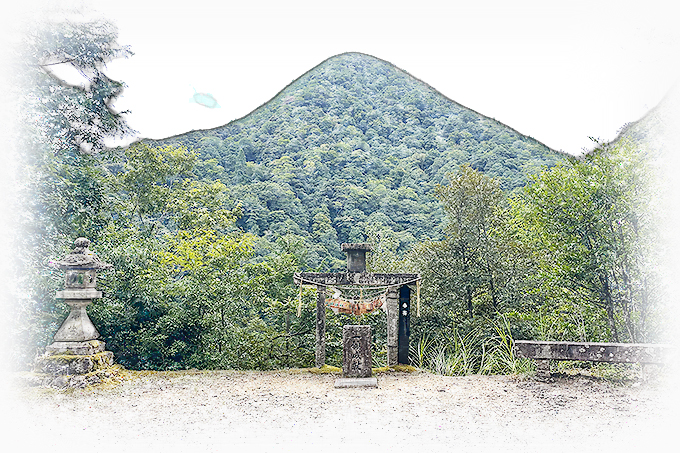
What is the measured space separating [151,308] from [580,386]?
755cm

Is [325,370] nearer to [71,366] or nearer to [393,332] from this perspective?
[393,332]

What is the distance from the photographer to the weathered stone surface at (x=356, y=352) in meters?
6.57

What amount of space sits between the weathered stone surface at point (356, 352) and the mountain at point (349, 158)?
8664 mm

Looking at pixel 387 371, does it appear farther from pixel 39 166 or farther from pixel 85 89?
pixel 85 89

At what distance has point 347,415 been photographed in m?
4.71

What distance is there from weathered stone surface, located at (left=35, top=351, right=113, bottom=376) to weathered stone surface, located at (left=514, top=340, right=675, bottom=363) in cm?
620

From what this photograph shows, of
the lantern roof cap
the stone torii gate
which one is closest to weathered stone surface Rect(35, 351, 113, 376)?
the lantern roof cap

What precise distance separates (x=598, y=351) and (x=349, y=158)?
841 inches

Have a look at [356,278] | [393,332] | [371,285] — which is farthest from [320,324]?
[393,332]

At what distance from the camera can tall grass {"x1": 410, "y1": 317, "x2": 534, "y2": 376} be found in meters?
7.68

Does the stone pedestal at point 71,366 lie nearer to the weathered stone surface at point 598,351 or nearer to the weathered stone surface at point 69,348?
the weathered stone surface at point 69,348

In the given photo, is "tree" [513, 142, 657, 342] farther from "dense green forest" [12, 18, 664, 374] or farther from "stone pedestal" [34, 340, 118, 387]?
"stone pedestal" [34, 340, 118, 387]

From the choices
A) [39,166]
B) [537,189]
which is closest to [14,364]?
[39,166]

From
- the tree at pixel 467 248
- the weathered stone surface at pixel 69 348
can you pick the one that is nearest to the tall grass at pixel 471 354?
the tree at pixel 467 248
